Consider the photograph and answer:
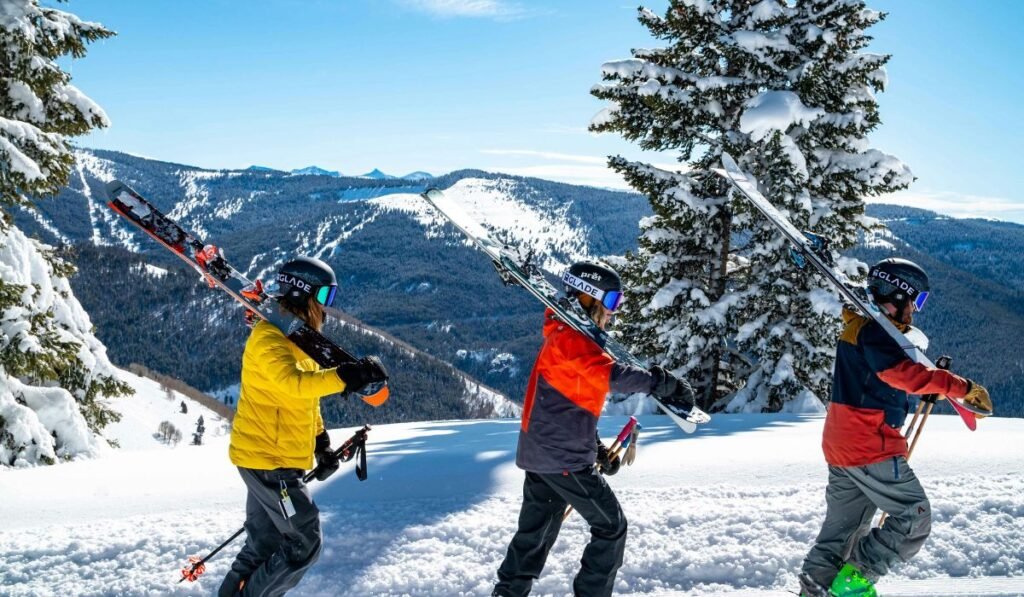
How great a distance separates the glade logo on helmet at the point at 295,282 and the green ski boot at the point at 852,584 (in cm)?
364

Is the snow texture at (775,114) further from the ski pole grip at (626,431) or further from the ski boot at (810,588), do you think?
the ski boot at (810,588)

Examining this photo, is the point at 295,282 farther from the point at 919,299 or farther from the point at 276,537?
the point at 919,299

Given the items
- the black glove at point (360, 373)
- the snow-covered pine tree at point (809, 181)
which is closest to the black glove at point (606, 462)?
the black glove at point (360, 373)

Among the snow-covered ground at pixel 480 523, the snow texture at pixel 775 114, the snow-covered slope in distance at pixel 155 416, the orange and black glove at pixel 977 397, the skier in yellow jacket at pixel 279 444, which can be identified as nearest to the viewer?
the skier in yellow jacket at pixel 279 444

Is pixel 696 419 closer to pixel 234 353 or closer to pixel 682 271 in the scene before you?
pixel 682 271

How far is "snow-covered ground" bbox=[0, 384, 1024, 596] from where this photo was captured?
499 centimetres

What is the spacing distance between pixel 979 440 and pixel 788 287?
19.0ft

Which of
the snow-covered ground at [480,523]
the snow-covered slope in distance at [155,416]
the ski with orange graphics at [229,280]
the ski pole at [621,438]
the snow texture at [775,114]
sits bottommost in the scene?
the snow-covered slope in distance at [155,416]

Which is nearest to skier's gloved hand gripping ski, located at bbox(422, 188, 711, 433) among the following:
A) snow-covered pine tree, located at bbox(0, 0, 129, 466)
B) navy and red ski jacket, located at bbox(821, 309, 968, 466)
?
navy and red ski jacket, located at bbox(821, 309, 968, 466)

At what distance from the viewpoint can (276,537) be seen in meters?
4.09

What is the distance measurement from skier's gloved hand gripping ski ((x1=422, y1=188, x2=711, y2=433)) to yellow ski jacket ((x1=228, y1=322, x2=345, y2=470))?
4.67 feet

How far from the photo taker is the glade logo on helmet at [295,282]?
4023 millimetres

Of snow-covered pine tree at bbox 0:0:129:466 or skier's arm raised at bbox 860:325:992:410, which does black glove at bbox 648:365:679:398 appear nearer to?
skier's arm raised at bbox 860:325:992:410

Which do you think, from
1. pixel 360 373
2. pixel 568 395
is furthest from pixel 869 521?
pixel 360 373
